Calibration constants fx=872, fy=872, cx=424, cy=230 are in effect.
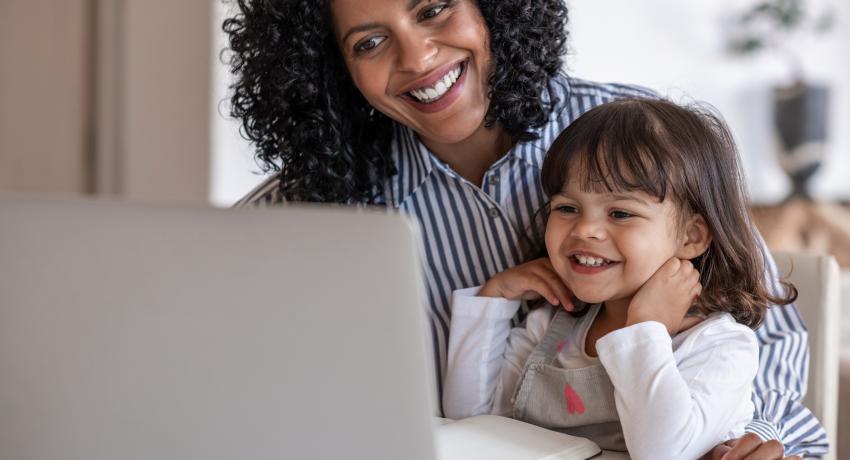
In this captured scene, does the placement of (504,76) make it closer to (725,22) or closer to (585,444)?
(585,444)

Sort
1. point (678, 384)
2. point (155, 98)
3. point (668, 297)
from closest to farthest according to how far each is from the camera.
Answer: point (678, 384) < point (668, 297) < point (155, 98)

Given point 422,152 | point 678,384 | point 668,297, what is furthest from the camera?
point 422,152

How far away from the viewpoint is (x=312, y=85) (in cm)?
138

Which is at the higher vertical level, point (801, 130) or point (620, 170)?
point (801, 130)

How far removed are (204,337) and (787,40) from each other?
364 centimetres

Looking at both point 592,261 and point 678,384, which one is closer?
point 678,384

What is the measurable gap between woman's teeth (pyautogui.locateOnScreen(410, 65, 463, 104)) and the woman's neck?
0.12m

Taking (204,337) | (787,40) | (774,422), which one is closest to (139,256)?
(204,337)

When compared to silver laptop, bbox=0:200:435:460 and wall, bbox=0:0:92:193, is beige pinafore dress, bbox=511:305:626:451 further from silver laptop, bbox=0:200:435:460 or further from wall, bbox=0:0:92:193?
wall, bbox=0:0:92:193

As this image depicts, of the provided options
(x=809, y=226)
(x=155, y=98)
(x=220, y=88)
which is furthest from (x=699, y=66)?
(x=155, y=98)

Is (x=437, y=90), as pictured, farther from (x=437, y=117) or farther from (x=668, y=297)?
(x=668, y=297)

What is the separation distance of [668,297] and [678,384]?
5.7 inches

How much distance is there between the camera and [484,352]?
119 centimetres

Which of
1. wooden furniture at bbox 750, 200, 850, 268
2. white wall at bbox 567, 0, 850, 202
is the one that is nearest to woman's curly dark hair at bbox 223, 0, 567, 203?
white wall at bbox 567, 0, 850, 202
